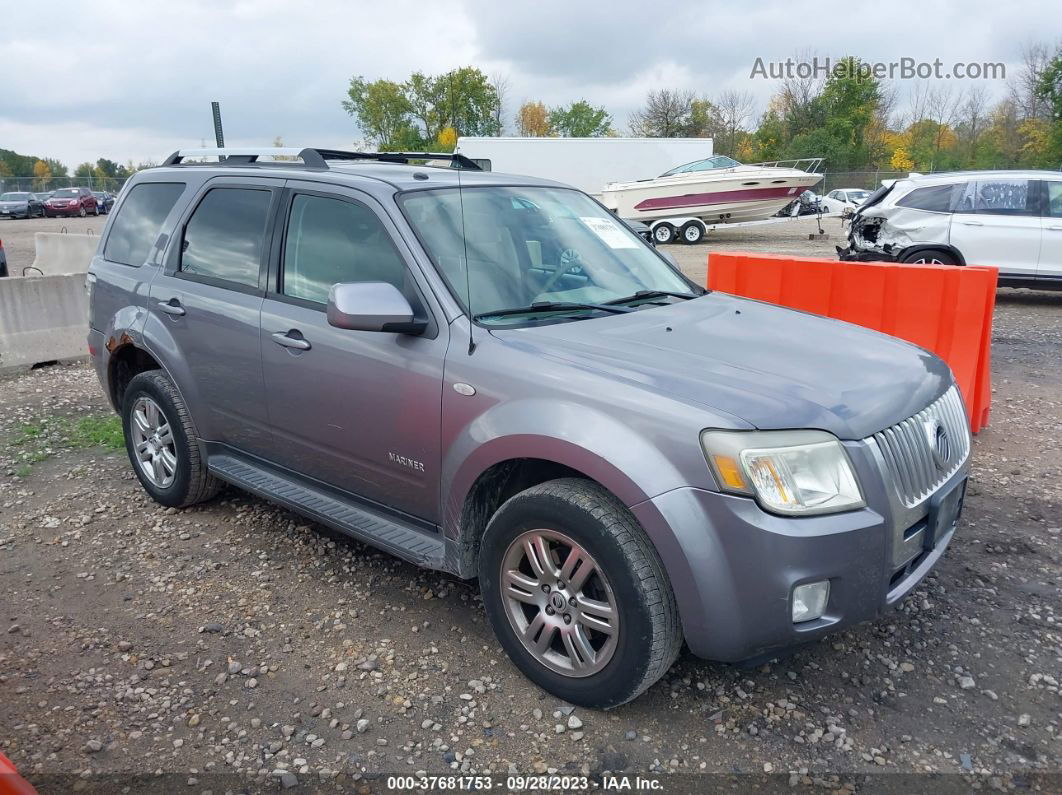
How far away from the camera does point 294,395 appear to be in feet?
12.4

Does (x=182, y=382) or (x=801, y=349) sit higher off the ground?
(x=801, y=349)

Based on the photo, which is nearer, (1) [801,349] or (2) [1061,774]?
(2) [1061,774]

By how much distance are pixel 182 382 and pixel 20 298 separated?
4733mm

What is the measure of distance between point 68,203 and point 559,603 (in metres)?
44.7

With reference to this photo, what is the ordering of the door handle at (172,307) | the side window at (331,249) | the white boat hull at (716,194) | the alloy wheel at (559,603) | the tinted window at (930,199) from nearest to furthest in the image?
the alloy wheel at (559,603) → the side window at (331,249) → the door handle at (172,307) → the tinted window at (930,199) → the white boat hull at (716,194)

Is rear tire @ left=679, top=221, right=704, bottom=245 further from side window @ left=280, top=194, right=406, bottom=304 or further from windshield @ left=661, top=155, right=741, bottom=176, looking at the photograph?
side window @ left=280, top=194, right=406, bottom=304

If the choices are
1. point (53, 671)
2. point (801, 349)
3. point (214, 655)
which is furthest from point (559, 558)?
point (53, 671)

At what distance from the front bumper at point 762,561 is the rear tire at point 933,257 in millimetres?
10182

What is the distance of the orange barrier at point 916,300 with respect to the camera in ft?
18.5

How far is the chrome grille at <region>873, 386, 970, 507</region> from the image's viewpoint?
2756 mm

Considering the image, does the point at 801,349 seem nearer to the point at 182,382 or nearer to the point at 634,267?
the point at 634,267

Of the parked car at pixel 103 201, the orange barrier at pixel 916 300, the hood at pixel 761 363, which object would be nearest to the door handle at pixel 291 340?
the hood at pixel 761 363

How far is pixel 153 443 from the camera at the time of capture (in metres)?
4.83

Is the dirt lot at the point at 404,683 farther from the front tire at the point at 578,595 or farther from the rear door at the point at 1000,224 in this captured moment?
the rear door at the point at 1000,224
